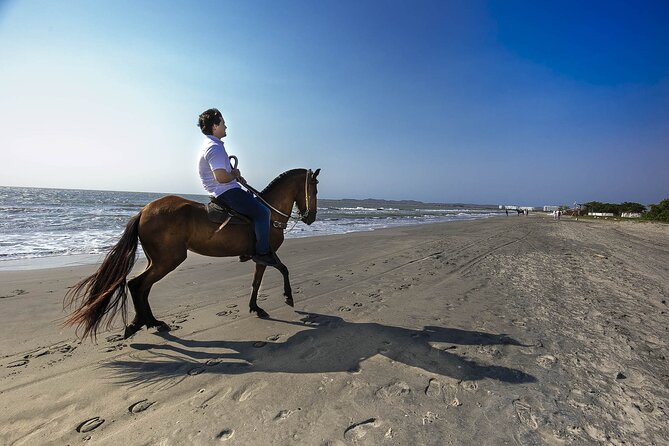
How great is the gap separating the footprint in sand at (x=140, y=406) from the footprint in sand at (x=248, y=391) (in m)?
0.71

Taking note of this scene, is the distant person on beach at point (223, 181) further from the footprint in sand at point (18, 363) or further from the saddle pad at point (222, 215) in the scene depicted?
the footprint in sand at point (18, 363)

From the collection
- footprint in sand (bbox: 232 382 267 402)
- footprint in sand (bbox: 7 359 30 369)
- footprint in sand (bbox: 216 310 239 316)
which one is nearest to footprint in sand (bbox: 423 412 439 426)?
footprint in sand (bbox: 232 382 267 402)

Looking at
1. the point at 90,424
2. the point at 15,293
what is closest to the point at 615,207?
the point at 90,424

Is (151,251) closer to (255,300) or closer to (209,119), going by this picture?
(255,300)

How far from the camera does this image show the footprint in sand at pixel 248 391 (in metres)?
2.73

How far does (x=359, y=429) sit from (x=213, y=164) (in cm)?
372

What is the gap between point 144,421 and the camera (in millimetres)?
2418

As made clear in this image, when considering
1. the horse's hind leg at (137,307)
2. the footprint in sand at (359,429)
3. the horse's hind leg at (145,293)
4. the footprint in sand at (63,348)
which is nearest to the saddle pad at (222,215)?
the horse's hind leg at (145,293)

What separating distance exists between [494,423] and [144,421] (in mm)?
2793

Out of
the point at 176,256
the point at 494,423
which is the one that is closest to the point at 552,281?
the point at 494,423

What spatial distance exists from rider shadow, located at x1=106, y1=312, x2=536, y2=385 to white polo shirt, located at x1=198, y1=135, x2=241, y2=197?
7.10 ft

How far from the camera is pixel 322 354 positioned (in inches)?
141

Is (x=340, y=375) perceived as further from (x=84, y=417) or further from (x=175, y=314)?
(x=175, y=314)

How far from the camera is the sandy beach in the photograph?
2.35m
